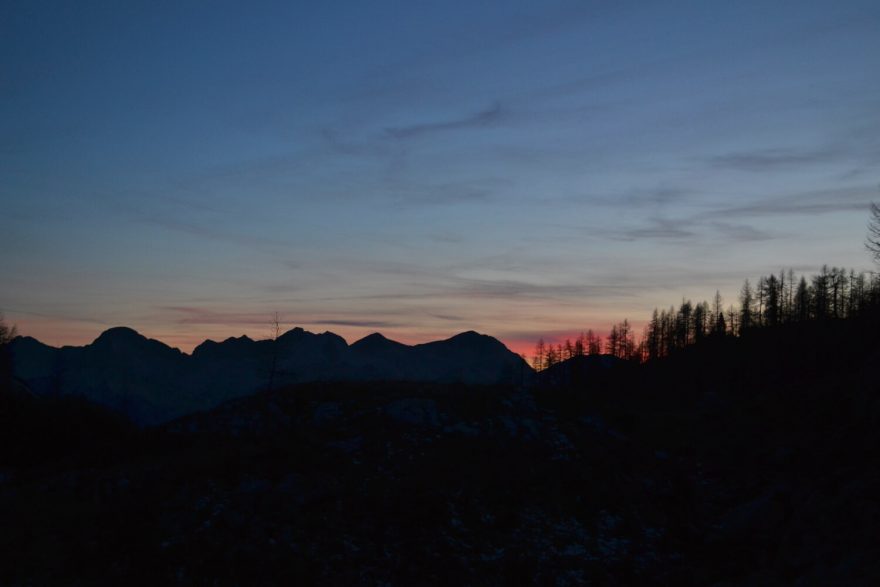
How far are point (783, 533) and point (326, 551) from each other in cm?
1900

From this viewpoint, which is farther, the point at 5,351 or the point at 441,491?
the point at 5,351

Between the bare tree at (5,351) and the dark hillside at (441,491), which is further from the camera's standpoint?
the bare tree at (5,351)

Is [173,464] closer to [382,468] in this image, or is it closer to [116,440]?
[116,440]

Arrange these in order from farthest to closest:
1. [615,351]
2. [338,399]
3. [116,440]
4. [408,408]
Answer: [615,351]
[338,399]
[408,408]
[116,440]

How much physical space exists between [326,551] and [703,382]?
2852 inches

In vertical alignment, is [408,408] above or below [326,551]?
above

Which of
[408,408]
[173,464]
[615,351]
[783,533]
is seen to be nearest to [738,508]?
[783,533]

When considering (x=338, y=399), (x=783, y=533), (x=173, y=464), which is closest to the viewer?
(x=783, y=533)

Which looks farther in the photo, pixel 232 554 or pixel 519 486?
pixel 519 486

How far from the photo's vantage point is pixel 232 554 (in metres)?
20.3

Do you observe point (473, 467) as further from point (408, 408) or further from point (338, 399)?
point (338, 399)

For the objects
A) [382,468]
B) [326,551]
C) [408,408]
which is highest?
[408,408]

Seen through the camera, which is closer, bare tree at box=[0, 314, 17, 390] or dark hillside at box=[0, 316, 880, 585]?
dark hillside at box=[0, 316, 880, 585]

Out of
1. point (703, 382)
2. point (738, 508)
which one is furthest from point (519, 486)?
point (703, 382)
